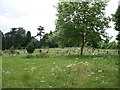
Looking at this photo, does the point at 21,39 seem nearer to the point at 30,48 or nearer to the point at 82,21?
the point at 30,48

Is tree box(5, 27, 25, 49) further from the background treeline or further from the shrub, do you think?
the shrub

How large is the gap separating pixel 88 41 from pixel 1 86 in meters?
28.4

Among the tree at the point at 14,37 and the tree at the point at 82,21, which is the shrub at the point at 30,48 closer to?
the tree at the point at 14,37

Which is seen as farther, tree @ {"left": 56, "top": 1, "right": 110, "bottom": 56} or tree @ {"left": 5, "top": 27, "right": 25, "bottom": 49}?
tree @ {"left": 5, "top": 27, "right": 25, "bottom": 49}

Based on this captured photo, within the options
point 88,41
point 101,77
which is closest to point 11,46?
point 88,41

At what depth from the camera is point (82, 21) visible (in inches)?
1615

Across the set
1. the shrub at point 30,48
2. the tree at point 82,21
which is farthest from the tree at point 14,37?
the tree at point 82,21

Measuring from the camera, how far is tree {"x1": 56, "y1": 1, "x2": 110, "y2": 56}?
40.3m

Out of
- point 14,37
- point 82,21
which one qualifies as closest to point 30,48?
point 14,37

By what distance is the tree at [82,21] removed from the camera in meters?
40.3

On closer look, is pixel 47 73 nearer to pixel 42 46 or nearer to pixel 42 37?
pixel 42 46

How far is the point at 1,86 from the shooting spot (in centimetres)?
1455

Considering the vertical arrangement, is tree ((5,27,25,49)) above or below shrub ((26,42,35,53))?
above

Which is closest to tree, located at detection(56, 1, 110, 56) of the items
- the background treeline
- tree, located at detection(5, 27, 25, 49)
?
the background treeline
